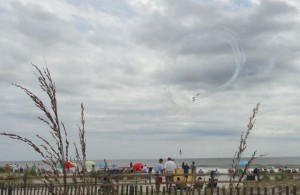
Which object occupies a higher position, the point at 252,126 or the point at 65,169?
the point at 252,126

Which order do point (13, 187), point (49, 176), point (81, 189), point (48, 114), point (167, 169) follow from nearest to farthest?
point (48, 114)
point (49, 176)
point (81, 189)
point (13, 187)
point (167, 169)

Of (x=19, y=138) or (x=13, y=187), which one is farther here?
(x=13, y=187)

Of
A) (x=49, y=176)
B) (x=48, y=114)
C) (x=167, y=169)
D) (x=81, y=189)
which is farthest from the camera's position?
(x=167, y=169)

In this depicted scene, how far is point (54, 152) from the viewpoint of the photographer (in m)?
3.05

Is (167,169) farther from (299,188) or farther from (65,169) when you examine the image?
(65,169)

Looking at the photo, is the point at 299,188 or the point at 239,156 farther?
the point at 299,188

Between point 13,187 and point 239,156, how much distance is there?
476 inches

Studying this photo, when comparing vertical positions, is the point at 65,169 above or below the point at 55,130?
below

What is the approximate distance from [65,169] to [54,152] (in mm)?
172

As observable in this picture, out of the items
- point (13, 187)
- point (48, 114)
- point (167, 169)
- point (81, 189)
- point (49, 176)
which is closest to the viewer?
point (48, 114)

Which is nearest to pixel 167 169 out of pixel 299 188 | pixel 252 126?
pixel 299 188

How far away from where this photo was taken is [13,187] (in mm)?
14203

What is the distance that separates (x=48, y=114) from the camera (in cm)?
292

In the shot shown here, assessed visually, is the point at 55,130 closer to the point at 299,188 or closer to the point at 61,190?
the point at 61,190
